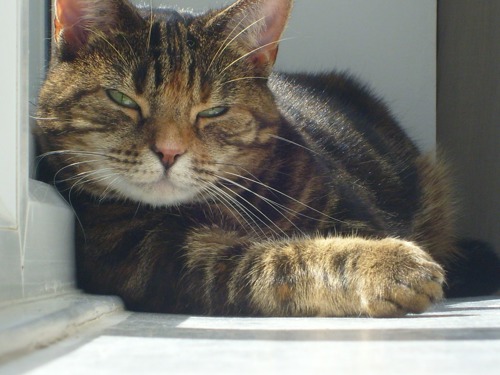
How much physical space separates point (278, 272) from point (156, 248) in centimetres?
26

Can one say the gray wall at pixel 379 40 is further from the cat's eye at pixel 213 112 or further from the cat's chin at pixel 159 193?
the cat's chin at pixel 159 193

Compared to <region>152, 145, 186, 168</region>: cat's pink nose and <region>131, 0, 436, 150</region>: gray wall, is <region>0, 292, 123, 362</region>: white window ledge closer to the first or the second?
<region>152, 145, 186, 168</region>: cat's pink nose

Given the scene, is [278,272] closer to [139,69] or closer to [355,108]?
[139,69]

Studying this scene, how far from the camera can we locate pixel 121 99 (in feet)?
5.30

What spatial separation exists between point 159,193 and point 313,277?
376 millimetres

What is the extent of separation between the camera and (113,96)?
162 cm

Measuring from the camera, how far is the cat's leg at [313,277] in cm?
133

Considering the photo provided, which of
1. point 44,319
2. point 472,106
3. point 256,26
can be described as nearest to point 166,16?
point 256,26

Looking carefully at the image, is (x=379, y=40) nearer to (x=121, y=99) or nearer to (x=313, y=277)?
(x=121, y=99)

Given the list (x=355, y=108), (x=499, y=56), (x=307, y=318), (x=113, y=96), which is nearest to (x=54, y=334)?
(x=307, y=318)

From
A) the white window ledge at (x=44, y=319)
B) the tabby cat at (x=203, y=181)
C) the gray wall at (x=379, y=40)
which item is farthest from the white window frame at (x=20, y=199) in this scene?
the gray wall at (x=379, y=40)

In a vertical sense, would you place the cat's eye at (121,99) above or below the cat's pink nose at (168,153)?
above

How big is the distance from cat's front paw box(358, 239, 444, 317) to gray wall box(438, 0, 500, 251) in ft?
3.76

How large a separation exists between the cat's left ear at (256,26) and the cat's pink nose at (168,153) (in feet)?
1.02
